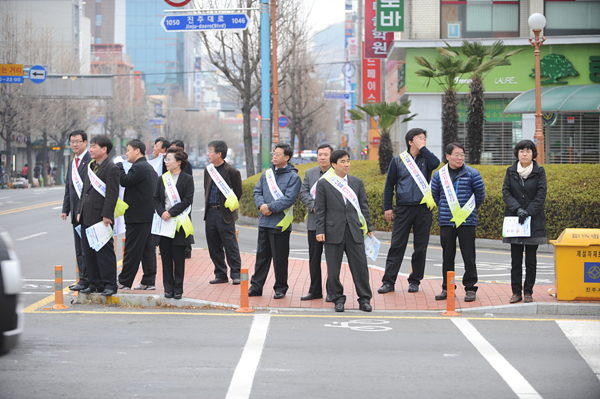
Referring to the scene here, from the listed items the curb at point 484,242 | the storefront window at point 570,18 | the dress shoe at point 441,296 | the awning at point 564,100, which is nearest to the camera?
the dress shoe at point 441,296

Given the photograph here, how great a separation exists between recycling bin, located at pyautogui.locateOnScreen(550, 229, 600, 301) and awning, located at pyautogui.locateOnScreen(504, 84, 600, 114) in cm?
1644

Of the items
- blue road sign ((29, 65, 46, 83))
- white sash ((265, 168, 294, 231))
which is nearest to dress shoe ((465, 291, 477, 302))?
white sash ((265, 168, 294, 231))

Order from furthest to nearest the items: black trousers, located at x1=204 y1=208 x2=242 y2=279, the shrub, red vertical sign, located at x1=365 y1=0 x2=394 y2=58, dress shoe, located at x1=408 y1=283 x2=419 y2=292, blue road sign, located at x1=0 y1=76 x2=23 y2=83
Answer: red vertical sign, located at x1=365 y1=0 x2=394 y2=58, blue road sign, located at x1=0 y1=76 x2=23 y2=83, the shrub, black trousers, located at x1=204 y1=208 x2=242 y2=279, dress shoe, located at x1=408 y1=283 x2=419 y2=292

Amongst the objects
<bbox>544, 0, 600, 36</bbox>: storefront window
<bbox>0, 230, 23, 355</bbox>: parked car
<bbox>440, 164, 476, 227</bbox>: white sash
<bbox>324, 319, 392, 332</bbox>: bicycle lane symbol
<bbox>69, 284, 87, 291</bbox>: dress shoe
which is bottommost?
<bbox>324, 319, 392, 332</bbox>: bicycle lane symbol

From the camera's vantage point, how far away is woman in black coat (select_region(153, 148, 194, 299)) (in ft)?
29.5

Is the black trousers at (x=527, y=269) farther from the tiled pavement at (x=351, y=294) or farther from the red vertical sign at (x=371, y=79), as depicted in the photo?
the red vertical sign at (x=371, y=79)

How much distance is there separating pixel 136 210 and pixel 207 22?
36.2ft

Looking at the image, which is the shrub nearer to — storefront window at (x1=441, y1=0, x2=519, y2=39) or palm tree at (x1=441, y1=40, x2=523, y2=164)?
palm tree at (x1=441, y1=40, x2=523, y2=164)

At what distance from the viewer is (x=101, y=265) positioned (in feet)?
29.4

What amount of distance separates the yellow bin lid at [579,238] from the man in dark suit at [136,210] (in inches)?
212

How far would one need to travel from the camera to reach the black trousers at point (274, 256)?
9.31 metres

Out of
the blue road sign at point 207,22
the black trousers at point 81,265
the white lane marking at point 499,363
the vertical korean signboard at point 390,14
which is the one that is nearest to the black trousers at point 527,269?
the white lane marking at point 499,363

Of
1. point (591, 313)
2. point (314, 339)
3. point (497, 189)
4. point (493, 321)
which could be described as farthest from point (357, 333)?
point (497, 189)

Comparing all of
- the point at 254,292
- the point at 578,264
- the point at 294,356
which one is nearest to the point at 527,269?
the point at 578,264
